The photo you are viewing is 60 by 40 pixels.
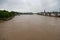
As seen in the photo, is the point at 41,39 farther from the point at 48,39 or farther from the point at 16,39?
the point at 16,39

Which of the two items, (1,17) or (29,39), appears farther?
(1,17)

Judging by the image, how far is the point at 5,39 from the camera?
7.67 m

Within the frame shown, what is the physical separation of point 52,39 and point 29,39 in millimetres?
1501

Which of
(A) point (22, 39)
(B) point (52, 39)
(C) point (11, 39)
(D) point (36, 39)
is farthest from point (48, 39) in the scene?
(C) point (11, 39)

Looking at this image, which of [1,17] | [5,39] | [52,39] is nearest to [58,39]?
[52,39]

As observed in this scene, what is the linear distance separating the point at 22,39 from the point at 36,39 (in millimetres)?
879

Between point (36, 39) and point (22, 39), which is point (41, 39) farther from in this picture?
point (22, 39)

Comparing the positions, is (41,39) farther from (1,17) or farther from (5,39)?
(1,17)

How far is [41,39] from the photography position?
25.9 feet

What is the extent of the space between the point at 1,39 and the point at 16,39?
3.03 feet

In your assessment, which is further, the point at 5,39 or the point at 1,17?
the point at 1,17

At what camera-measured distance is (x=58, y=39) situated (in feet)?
25.7

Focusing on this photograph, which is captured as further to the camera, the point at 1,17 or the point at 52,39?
the point at 1,17

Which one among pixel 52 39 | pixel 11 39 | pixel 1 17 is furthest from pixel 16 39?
pixel 1 17
